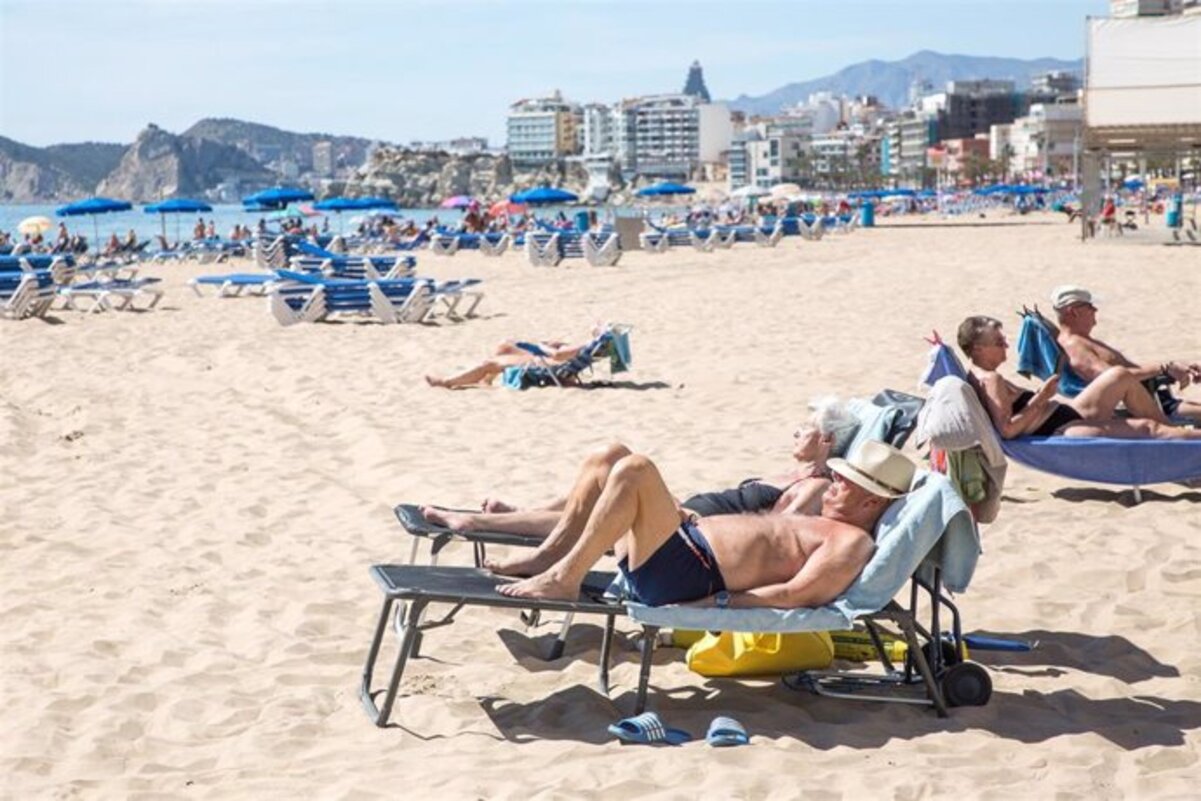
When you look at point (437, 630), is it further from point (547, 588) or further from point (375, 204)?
point (375, 204)

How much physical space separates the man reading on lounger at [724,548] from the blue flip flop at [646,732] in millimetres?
317

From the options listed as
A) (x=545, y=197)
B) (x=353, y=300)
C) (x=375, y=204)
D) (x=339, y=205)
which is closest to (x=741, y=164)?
(x=545, y=197)

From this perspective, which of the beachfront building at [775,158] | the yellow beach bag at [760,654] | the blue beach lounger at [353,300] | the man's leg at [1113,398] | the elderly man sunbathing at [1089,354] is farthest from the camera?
the beachfront building at [775,158]

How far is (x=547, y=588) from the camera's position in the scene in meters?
4.05

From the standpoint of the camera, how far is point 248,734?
390cm

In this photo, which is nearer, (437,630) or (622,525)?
(622,525)

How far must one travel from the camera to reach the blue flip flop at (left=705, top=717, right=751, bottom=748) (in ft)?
12.4

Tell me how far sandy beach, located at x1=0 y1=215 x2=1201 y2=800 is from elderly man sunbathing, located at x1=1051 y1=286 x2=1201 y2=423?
528 millimetres

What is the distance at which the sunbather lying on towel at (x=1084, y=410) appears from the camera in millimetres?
6332

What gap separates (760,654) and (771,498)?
67 cm

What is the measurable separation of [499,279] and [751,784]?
1986 centimetres

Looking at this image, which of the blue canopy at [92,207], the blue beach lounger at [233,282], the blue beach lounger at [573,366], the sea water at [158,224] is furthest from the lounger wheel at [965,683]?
the sea water at [158,224]

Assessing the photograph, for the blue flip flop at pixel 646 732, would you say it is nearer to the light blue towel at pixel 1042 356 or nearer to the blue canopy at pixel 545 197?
the light blue towel at pixel 1042 356

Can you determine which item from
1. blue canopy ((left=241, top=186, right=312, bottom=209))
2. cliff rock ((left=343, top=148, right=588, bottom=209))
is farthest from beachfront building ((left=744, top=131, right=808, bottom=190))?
blue canopy ((left=241, top=186, right=312, bottom=209))
